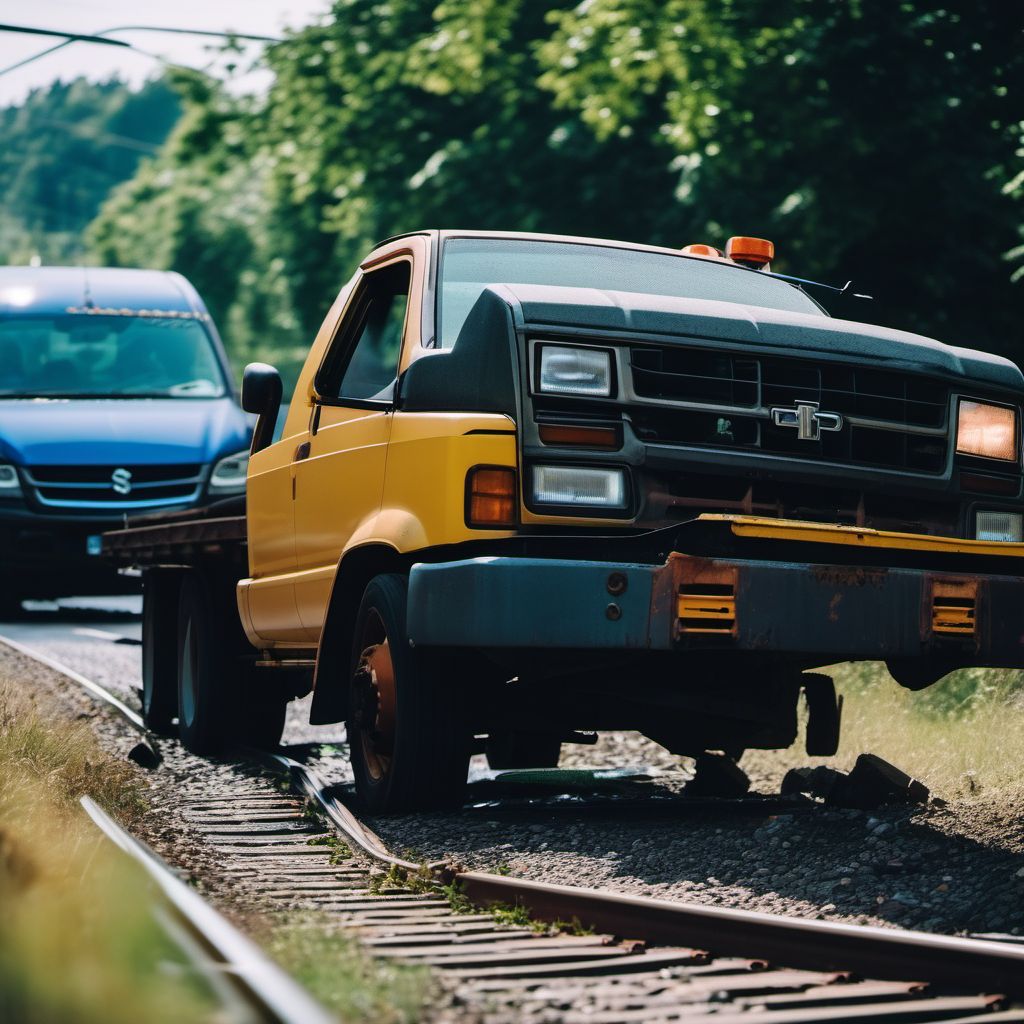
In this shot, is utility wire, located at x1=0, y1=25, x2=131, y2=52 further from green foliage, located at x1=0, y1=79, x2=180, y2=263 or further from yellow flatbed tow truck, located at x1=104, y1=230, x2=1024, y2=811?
green foliage, located at x1=0, y1=79, x2=180, y2=263

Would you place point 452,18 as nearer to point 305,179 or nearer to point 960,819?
point 305,179

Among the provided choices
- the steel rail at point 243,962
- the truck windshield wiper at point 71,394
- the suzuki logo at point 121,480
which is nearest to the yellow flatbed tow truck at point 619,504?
the steel rail at point 243,962

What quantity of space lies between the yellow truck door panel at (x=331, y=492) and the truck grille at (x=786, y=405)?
3.54ft

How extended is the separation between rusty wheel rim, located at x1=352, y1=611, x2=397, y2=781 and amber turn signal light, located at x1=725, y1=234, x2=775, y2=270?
2.38 m

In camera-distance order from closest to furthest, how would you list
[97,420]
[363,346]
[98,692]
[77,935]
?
[77,935] → [363,346] → [98,692] → [97,420]

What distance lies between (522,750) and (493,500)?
289cm

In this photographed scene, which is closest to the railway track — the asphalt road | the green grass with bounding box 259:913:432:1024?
the green grass with bounding box 259:913:432:1024

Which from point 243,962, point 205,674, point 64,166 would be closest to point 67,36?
point 205,674

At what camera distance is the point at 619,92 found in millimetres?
17766

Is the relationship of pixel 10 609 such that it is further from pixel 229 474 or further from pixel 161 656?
pixel 161 656

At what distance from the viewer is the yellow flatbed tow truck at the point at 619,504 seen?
6027 mm

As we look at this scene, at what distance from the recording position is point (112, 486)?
13641 mm

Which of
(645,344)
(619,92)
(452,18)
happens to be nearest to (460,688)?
(645,344)

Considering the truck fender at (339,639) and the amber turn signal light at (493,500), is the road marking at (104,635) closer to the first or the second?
the truck fender at (339,639)
